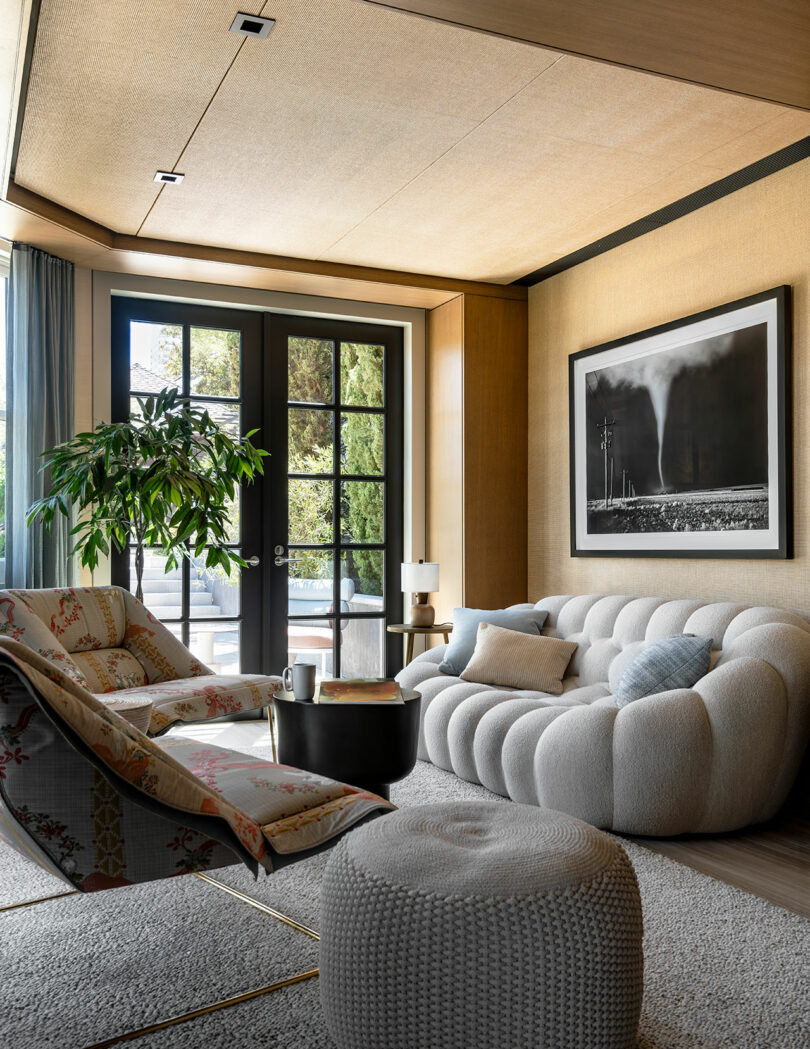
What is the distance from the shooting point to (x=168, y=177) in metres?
3.96

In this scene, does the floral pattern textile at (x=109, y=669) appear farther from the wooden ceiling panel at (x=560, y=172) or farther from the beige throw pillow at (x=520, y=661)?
the wooden ceiling panel at (x=560, y=172)

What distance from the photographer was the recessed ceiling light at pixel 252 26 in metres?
2.73

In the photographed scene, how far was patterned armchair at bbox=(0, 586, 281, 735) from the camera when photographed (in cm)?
329

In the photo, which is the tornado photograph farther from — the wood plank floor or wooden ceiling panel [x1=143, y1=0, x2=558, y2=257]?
wooden ceiling panel [x1=143, y1=0, x2=558, y2=257]

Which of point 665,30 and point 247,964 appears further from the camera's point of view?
point 665,30

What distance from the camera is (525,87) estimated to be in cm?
314

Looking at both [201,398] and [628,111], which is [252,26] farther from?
[201,398]

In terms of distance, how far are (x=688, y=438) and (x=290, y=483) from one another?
2463 millimetres

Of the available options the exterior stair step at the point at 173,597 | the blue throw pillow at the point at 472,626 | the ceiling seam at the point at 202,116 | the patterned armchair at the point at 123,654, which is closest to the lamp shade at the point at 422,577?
the blue throw pillow at the point at 472,626

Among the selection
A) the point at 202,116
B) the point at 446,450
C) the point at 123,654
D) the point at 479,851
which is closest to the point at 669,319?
the point at 446,450

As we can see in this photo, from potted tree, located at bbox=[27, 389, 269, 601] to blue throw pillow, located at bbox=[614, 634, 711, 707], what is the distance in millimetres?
2270

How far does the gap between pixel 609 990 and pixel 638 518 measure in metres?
3.17

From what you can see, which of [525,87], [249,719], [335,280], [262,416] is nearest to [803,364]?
[525,87]

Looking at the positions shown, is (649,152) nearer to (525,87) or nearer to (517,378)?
(525,87)
